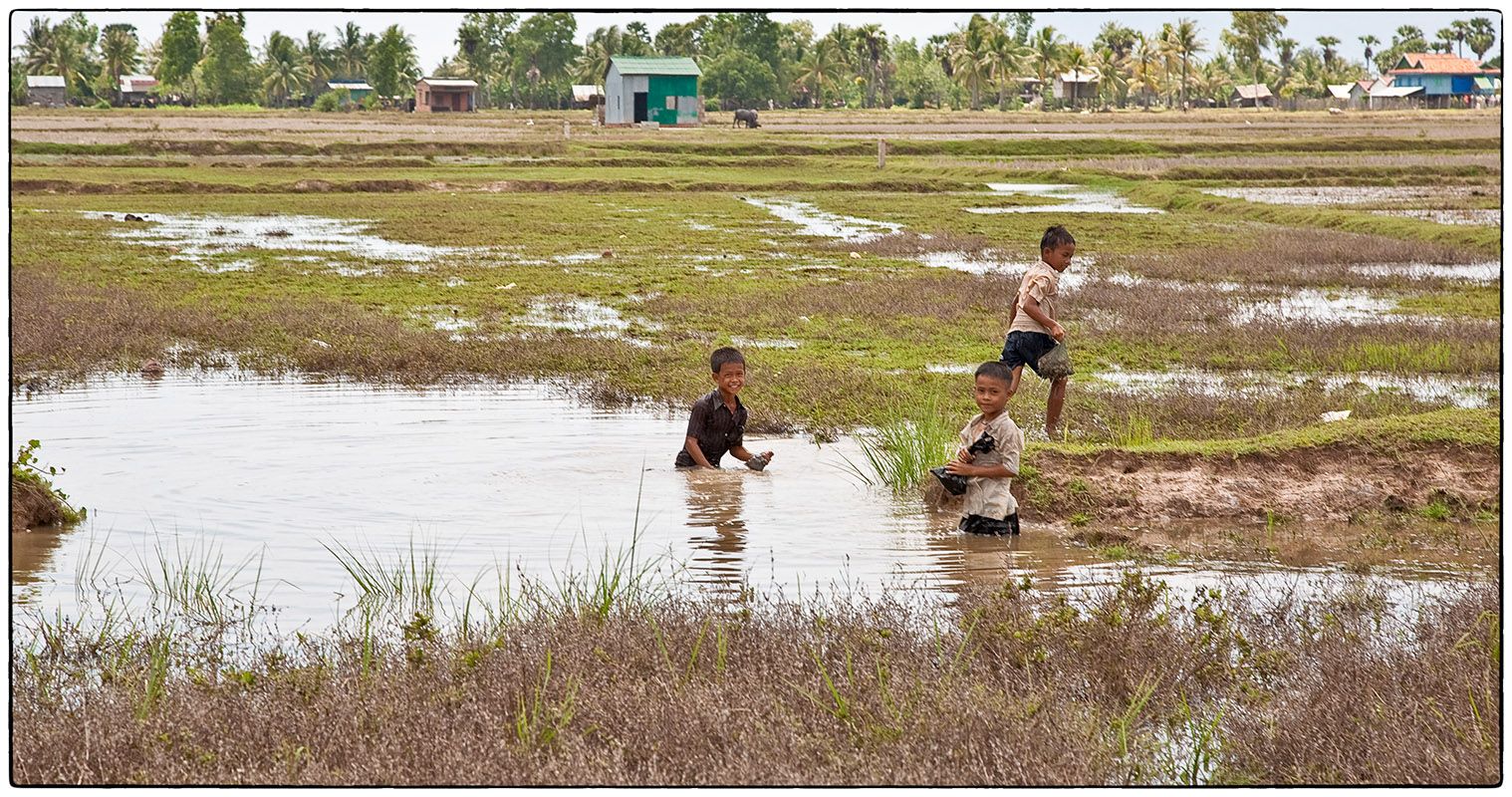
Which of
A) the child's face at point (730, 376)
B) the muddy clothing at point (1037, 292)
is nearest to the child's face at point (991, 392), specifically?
the child's face at point (730, 376)

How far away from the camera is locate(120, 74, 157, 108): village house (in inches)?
3162

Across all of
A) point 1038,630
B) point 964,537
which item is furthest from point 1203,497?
point 1038,630

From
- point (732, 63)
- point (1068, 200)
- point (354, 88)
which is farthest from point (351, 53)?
point (1068, 200)

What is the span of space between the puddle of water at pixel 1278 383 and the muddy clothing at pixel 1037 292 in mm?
1999

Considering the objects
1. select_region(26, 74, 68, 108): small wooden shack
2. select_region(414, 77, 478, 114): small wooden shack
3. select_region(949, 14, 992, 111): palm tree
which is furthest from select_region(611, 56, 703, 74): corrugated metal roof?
select_region(26, 74, 68, 108): small wooden shack

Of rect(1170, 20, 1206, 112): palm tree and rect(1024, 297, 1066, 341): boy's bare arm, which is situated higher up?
rect(1170, 20, 1206, 112): palm tree

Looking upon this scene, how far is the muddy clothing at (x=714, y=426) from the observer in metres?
8.07

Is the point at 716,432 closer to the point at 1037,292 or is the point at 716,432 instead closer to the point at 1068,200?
the point at 1037,292

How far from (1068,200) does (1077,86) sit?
55424 mm

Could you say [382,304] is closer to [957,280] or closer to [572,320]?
[572,320]

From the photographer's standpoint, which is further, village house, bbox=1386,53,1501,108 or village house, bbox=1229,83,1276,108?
village house, bbox=1229,83,1276,108

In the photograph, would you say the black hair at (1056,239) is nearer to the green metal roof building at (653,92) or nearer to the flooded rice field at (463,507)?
the flooded rice field at (463,507)

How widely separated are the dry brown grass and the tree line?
184 ft

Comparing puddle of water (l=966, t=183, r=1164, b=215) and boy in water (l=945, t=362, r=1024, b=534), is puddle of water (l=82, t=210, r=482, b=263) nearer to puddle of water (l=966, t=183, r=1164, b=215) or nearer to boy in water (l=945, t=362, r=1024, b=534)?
puddle of water (l=966, t=183, r=1164, b=215)
